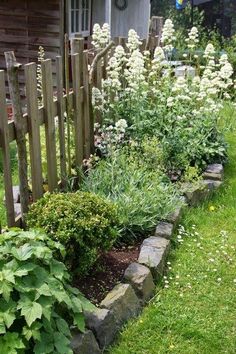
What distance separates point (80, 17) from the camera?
1122cm

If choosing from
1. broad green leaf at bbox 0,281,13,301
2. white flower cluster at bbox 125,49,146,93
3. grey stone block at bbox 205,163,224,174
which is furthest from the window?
broad green leaf at bbox 0,281,13,301

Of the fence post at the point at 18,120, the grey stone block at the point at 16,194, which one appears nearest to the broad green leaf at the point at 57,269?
the fence post at the point at 18,120

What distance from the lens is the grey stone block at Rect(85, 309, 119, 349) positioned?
2805 mm

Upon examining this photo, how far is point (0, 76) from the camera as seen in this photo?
295cm

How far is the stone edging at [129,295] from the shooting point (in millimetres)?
2762

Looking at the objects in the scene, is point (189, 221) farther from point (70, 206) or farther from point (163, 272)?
point (70, 206)

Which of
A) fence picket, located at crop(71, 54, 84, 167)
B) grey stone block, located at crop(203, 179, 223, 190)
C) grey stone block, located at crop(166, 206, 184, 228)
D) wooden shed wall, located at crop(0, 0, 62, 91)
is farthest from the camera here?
wooden shed wall, located at crop(0, 0, 62, 91)

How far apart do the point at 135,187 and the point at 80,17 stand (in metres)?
8.16

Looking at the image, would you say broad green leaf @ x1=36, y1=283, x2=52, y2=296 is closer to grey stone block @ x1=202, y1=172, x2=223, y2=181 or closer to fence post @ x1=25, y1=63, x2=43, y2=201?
fence post @ x1=25, y1=63, x2=43, y2=201

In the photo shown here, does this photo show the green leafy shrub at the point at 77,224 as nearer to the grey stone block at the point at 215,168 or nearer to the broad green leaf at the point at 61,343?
the broad green leaf at the point at 61,343

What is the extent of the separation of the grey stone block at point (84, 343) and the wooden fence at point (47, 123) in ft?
3.49

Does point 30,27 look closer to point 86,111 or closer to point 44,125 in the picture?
point 86,111

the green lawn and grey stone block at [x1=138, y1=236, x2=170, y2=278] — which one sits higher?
grey stone block at [x1=138, y1=236, x2=170, y2=278]

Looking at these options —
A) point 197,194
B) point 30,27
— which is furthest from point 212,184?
point 30,27
